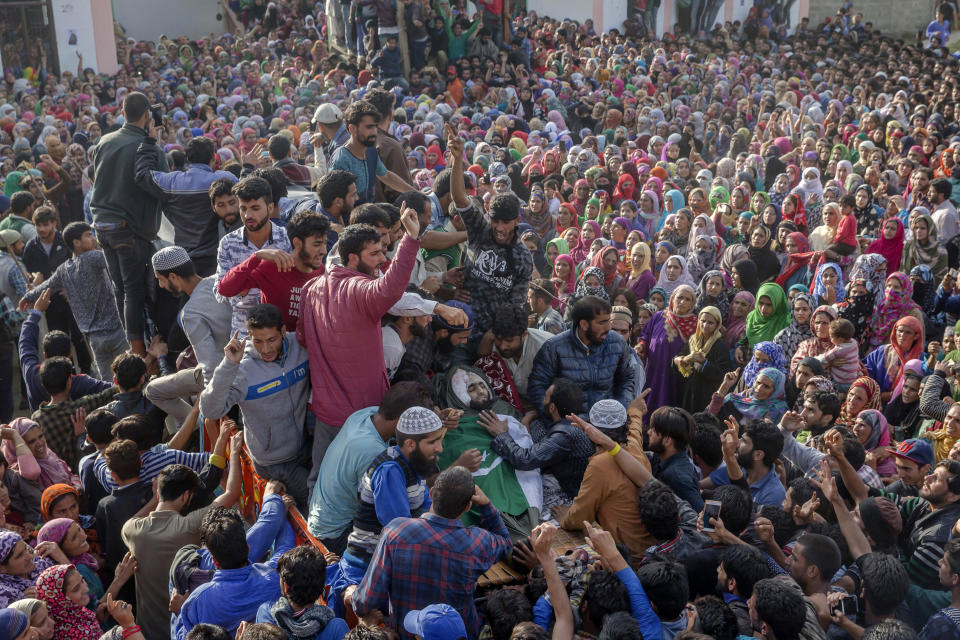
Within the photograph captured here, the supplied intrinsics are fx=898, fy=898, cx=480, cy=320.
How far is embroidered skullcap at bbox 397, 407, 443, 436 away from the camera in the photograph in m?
3.65

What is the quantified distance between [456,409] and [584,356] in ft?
2.94

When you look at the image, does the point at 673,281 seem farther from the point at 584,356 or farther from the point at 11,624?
the point at 11,624

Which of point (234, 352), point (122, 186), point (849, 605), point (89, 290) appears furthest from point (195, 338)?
point (849, 605)

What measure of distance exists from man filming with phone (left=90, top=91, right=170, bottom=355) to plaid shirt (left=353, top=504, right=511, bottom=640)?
3566 millimetres

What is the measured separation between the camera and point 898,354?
6758 millimetres

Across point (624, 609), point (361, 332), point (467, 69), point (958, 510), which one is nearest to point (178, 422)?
point (361, 332)

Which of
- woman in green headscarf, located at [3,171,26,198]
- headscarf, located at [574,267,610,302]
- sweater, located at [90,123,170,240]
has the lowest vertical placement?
headscarf, located at [574,267,610,302]

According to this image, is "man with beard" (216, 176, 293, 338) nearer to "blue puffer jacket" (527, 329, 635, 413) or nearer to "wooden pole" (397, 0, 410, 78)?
"blue puffer jacket" (527, 329, 635, 413)

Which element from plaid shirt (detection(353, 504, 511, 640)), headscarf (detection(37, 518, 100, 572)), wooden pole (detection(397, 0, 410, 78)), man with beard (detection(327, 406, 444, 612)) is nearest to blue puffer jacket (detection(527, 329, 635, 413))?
man with beard (detection(327, 406, 444, 612))

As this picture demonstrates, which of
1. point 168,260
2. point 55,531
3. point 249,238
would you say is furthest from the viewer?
point 168,260

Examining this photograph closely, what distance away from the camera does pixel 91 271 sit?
6.63 metres

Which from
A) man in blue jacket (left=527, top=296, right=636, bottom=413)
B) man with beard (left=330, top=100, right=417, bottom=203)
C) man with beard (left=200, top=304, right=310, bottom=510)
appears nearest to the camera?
man with beard (left=200, top=304, right=310, bottom=510)

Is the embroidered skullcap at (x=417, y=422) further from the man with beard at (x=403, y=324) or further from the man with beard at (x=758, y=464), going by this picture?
the man with beard at (x=758, y=464)

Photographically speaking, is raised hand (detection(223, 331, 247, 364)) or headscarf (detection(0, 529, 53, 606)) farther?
raised hand (detection(223, 331, 247, 364))
